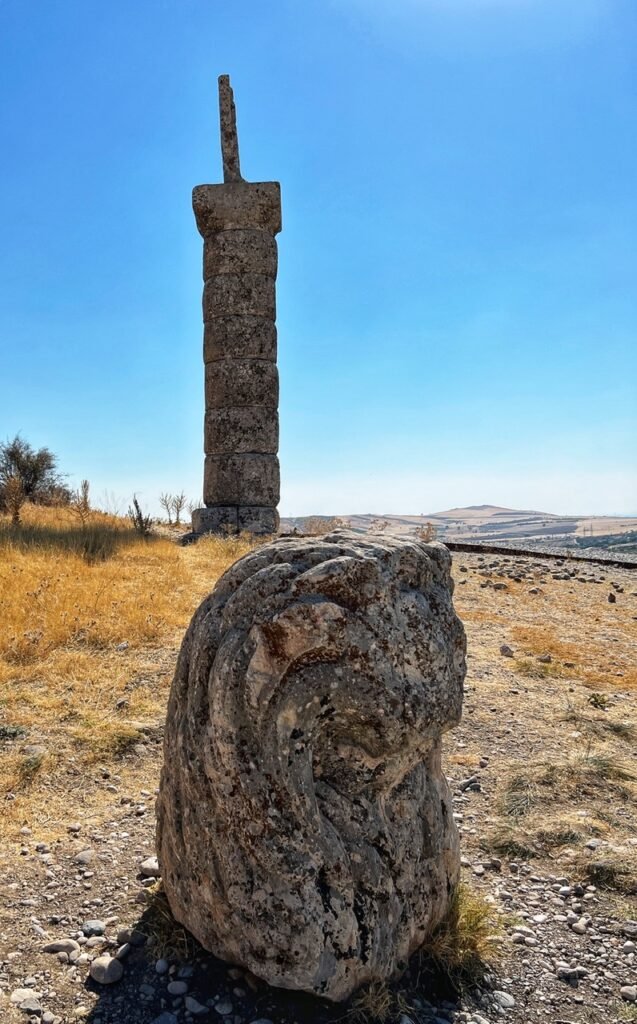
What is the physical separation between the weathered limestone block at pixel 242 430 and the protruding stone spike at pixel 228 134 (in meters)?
3.94

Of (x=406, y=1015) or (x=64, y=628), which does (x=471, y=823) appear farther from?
(x=64, y=628)

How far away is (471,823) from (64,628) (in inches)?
143

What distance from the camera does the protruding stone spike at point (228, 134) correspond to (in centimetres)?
1170

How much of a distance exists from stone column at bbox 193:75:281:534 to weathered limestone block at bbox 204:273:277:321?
0.05ft

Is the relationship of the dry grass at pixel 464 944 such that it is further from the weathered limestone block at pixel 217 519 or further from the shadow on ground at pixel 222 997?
the weathered limestone block at pixel 217 519

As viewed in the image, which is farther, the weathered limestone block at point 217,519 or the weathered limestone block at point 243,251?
the weathered limestone block at point 243,251

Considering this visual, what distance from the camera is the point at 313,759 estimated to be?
1941mm

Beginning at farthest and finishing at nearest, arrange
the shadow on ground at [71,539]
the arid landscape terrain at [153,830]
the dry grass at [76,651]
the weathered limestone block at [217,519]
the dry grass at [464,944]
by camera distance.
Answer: the weathered limestone block at [217,519] → the shadow on ground at [71,539] → the dry grass at [76,651] → the dry grass at [464,944] → the arid landscape terrain at [153,830]

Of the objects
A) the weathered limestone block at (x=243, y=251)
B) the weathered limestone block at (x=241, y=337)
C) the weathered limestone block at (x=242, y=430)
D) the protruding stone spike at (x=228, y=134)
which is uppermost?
the protruding stone spike at (x=228, y=134)

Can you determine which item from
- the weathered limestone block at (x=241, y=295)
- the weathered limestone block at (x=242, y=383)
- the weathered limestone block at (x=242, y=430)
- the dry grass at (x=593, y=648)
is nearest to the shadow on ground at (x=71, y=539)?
the weathered limestone block at (x=242, y=430)

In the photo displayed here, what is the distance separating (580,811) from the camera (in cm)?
338

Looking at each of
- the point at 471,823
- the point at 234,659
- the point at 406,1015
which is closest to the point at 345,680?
the point at 234,659

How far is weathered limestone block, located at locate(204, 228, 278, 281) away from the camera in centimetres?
1154

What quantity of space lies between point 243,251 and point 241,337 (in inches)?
56.1
